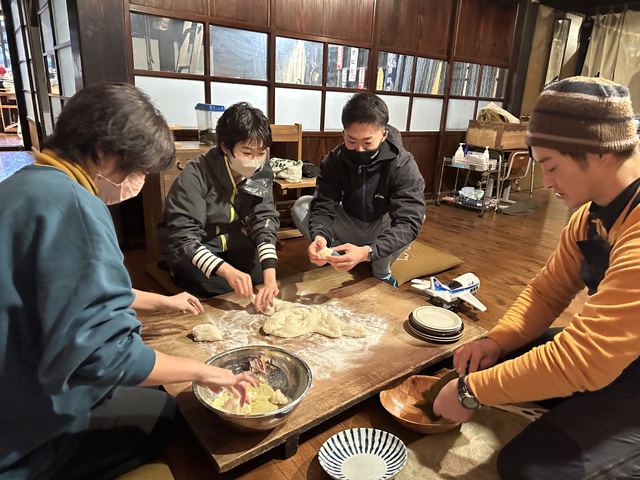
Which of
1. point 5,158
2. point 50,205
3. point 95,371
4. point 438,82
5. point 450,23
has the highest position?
point 450,23

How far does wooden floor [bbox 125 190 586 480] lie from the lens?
1312mm

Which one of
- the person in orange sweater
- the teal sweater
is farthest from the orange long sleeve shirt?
the teal sweater

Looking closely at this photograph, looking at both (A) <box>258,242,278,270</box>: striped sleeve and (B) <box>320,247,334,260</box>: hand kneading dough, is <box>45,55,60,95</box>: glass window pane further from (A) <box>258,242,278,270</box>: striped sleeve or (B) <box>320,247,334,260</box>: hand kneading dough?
(B) <box>320,247,334,260</box>: hand kneading dough

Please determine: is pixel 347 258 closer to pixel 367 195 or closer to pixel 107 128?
pixel 367 195

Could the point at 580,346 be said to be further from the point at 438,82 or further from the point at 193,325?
the point at 438,82

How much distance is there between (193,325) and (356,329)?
0.63 metres

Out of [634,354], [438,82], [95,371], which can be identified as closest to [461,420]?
[634,354]

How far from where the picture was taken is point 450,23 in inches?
189

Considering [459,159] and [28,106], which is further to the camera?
[28,106]

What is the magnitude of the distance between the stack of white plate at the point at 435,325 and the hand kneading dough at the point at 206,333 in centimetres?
76

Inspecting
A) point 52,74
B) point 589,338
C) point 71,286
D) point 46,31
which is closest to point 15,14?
point 46,31

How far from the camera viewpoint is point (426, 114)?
5.05 m

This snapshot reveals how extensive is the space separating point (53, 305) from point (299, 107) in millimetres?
3479

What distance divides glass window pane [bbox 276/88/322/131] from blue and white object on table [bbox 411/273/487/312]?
6.82ft
